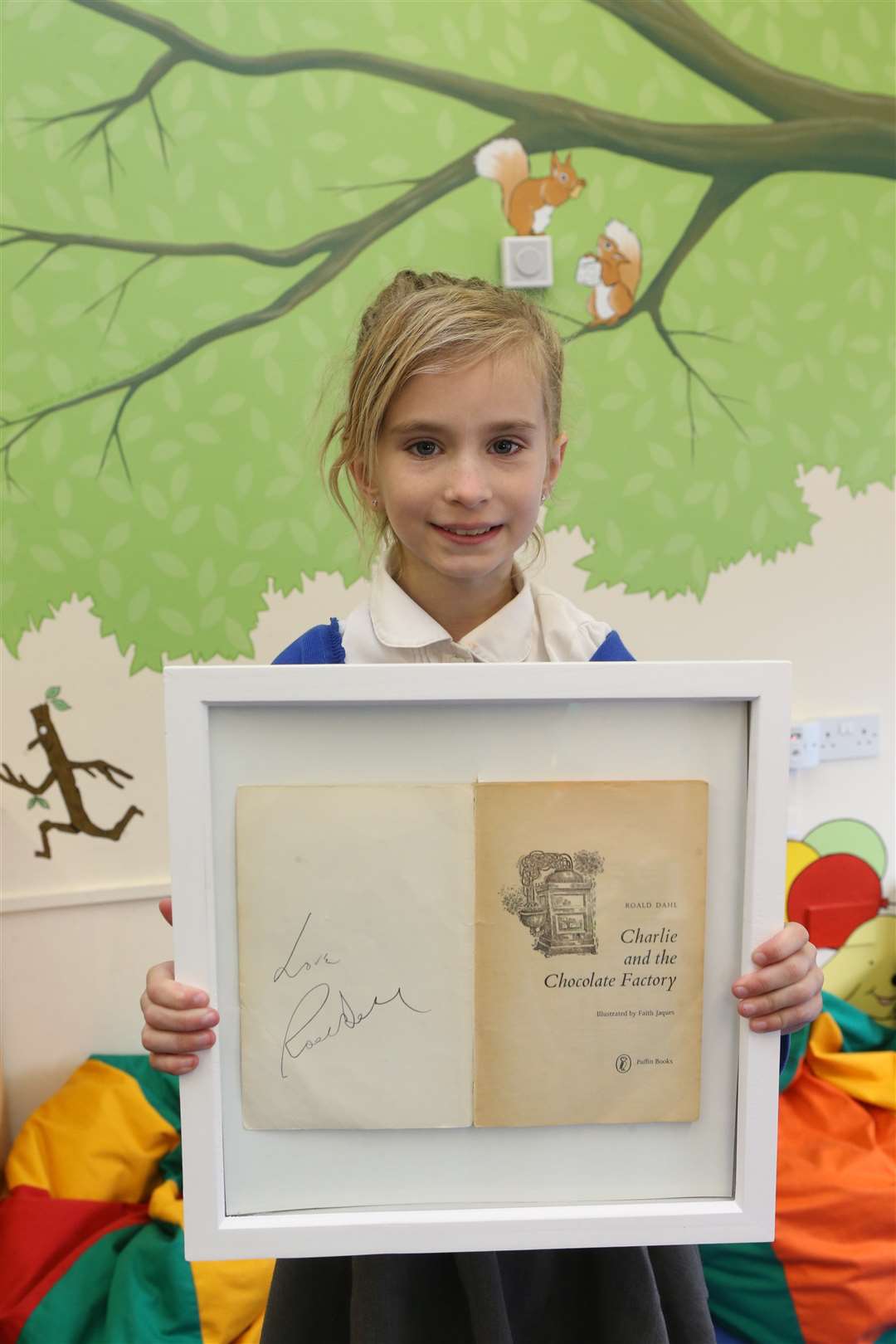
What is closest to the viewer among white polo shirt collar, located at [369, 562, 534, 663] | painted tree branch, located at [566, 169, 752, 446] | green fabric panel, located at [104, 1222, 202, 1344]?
white polo shirt collar, located at [369, 562, 534, 663]

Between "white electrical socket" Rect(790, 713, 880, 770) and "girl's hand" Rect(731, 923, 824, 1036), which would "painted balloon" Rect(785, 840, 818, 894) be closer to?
"white electrical socket" Rect(790, 713, 880, 770)

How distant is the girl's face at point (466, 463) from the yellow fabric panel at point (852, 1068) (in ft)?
4.49

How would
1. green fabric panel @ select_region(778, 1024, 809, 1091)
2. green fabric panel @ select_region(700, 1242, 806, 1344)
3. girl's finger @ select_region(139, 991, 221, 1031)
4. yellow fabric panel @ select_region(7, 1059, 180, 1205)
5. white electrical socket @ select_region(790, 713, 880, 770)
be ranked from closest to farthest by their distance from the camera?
1. girl's finger @ select_region(139, 991, 221, 1031)
2. green fabric panel @ select_region(700, 1242, 806, 1344)
3. yellow fabric panel @ select_region(7, 1059, 180, 1205)
4. green fabric panel @ select_region(778, 1024, 809, 1091)
5. white electrical socket @ select_region(790, 713, 880, 770)

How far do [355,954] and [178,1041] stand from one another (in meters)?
0.14

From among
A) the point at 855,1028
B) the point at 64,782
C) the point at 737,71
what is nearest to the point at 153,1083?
the point at 64,782

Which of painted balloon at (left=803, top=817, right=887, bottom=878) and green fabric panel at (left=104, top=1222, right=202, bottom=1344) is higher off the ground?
painted balloon at (left=803, top=817, right=887, bottom=878)

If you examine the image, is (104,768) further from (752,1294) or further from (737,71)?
(737,71)

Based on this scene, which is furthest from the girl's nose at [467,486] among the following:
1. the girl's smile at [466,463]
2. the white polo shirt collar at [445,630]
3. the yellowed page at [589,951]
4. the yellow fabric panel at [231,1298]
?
the yellow fabric panel at [231,1298]

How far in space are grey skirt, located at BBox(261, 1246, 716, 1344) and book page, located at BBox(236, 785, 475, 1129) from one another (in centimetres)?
19

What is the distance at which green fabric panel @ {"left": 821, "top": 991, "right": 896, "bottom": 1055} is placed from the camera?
6.44 ft

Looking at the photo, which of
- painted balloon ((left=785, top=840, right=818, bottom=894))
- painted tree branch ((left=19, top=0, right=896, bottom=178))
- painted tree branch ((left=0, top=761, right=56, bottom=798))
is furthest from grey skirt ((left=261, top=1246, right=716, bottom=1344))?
painted tree branch ((left=19, top=0, right=896, bottom=178))

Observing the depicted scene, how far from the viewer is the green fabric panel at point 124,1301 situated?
1401 millimetres

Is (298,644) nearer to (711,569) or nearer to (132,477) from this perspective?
(132,477)

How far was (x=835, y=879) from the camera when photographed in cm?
215
